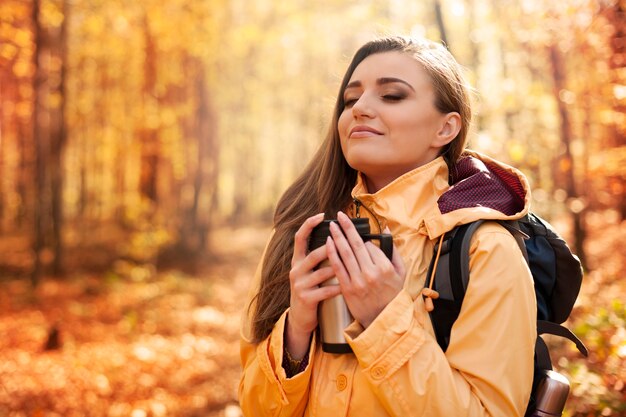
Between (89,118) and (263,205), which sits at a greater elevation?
(89,118)

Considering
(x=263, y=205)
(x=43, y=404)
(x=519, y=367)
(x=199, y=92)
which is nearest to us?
(x=519, y=367)

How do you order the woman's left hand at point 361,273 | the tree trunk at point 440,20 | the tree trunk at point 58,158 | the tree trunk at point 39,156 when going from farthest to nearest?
the tree trunk at point 58,158 < the tree trunk at point 39,156 < the tree trunk at point 440,20 < the woman's left hand at point 361,273

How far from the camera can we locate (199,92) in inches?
722

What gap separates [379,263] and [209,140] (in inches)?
702

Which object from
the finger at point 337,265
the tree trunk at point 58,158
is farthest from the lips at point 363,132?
the tree trunk at point 58,158

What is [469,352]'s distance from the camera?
1.96 m

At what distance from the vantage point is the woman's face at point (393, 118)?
230 cm

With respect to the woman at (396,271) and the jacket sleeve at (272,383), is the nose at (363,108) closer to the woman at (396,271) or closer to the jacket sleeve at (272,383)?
the woman at (396,271)

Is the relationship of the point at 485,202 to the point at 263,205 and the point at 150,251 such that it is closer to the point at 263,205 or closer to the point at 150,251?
the point at 150,251

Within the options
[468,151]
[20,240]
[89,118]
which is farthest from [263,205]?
[468,151]

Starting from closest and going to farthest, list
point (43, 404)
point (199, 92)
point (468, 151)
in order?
point (468, 151) < point (43, 404) < point (199, 92)

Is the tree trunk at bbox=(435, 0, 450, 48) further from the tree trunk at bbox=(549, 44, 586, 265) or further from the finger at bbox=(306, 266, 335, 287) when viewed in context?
the finger at bbox=(306, 266, 335, 287)

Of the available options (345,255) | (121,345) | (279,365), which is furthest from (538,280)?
(121,345)

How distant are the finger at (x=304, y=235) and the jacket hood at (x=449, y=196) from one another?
0.33m
